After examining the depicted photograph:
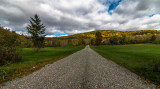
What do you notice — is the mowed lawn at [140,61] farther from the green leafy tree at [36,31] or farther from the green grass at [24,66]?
the green leafy tree at [36,31]

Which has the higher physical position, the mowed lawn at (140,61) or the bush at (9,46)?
the bush at (9,46)

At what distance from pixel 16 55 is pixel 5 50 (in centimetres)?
152

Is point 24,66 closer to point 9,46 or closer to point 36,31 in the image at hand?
point 9,46

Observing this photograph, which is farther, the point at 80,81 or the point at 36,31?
the point at 36,31

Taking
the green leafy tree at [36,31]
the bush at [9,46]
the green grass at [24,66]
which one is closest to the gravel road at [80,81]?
the green grass at [24,66]

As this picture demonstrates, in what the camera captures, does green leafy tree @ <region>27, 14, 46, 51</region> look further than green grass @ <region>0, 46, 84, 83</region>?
Yes

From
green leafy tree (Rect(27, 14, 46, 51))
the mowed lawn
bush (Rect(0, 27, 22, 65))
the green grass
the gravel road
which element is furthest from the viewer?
green leafy tree (Rect(27, 14, 46, 51))

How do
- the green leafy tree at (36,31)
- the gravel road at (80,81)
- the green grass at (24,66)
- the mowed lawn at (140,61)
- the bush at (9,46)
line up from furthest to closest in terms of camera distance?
the green leafy tree at (36,31), the bush at (9,46), the green grass at (24,66), the mowed lawn at (140,61), the gravel road at (80,81)

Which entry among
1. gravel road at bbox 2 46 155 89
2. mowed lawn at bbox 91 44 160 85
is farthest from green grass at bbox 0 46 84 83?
mowed lawn at bbox 91 44 160 85

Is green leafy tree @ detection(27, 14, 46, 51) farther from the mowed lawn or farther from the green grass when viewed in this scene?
the mowed lawn

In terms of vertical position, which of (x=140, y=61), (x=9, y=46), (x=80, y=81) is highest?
(x=9, y=46)

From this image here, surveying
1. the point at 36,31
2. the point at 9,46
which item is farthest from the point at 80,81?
the point at 36,31

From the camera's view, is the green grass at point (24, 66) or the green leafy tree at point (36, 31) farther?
the green leafy tree at point (36, 31)

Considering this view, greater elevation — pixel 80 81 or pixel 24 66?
pixel 80 81
